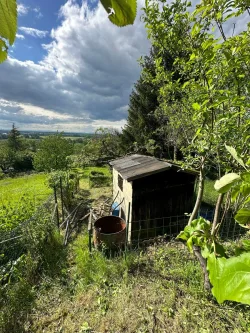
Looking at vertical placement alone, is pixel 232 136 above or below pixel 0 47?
below

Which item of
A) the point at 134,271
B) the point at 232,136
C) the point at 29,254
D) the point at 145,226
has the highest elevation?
the point at 232,136

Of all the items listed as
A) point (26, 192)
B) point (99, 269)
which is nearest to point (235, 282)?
point (99, 269)

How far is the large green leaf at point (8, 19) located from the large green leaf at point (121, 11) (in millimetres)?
227

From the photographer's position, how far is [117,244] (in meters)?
5.65

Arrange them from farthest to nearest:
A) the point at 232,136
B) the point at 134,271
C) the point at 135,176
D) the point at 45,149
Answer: the point at 45,149 < the point at 135,176 < the point at 134,271 < the point at 232,136

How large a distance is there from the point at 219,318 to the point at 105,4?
4214 millimetres

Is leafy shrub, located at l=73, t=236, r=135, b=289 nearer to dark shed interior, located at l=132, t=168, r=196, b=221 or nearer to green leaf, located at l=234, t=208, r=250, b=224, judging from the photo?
dark shed interior, located at l=132, t=168, r=196, b=221

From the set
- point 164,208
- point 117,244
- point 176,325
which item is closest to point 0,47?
point 176,325

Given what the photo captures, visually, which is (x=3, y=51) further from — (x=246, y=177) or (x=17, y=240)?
(x=17, y=240)

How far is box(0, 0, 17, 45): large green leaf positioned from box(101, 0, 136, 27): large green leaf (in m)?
0.23

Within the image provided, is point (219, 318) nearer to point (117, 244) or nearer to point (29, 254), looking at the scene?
point (117, 244)

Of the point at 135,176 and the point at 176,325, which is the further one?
the point at 135,176

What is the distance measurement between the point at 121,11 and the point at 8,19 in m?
0.29

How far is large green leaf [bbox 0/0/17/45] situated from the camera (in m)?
0.44
